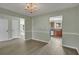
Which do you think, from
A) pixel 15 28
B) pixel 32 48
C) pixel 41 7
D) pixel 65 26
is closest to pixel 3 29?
pixel 15 28

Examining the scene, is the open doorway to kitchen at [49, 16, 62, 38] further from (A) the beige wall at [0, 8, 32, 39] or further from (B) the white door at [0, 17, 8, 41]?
(B) the white door at [0, 17, 8, 41]

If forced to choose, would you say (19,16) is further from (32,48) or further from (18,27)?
(32,48)

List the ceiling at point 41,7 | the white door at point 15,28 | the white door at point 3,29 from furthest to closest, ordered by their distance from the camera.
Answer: the white door at point 15,28
the white door at point 3,29
the ceiling at point 41,7

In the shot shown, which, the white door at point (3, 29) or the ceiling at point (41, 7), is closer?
the ceiling at point (41, 7)

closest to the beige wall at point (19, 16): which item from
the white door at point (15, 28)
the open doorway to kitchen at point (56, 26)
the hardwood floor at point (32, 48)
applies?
the white door at point (15, 28)

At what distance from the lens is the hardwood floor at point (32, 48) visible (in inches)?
68.1

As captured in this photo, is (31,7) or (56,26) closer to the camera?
(31,7)

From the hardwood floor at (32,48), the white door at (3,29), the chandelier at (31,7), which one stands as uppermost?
the chandelier at (31,7)

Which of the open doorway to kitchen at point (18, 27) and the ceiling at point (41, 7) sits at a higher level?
the ceiling at point (41, 7)

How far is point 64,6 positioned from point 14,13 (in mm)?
991

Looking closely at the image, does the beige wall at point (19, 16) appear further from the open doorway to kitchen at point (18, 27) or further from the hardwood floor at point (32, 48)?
the hardwood floor at point (32, 48)

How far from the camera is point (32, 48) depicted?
6.10ft

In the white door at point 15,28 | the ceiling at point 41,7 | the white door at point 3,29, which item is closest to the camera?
the ceiling at point 41,7
